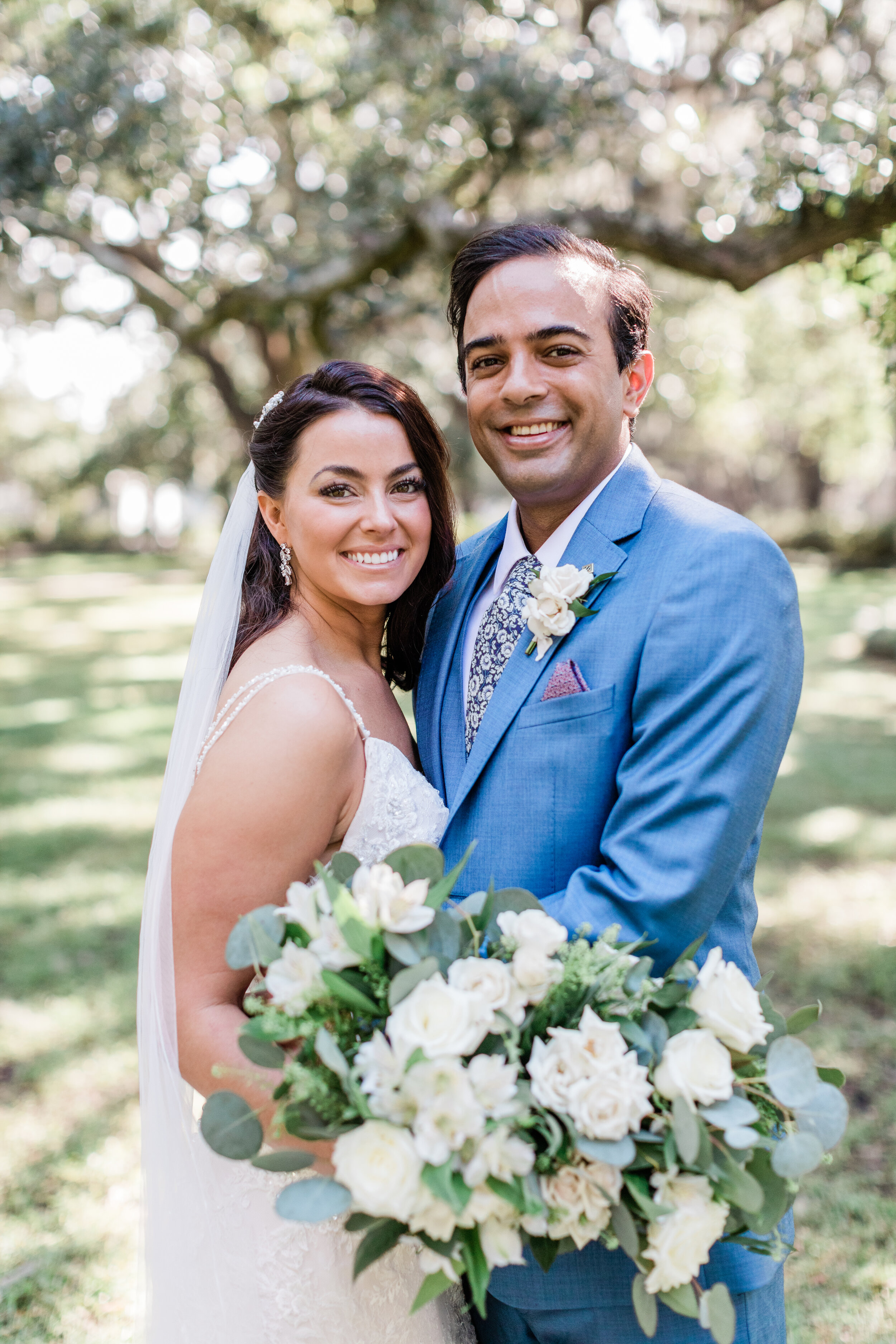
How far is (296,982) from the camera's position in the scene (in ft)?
5.08

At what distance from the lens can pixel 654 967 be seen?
1.89 meters

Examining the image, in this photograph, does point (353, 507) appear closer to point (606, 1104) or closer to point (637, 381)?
point (637, 381)

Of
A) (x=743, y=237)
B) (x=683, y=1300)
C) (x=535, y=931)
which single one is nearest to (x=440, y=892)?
(x=535, y=931)

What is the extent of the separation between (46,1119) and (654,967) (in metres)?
3.63

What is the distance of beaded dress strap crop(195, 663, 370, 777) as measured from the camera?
223cm

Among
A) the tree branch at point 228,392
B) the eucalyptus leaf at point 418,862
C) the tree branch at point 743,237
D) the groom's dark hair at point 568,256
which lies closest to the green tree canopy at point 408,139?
the tree branch at point 743,237

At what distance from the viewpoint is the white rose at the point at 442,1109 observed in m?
1.39

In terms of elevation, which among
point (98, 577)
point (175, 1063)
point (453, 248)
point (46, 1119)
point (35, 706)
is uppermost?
point (453, 248)

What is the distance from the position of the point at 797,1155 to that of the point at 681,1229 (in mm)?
214

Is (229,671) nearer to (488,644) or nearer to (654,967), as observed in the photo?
(488,644)

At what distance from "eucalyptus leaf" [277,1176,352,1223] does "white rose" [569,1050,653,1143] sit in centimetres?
35

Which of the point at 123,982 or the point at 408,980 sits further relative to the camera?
the point at 123,982

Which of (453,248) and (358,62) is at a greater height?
(358,62)

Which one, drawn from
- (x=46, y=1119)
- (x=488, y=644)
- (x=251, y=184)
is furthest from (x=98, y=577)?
(x=488, y=644)
